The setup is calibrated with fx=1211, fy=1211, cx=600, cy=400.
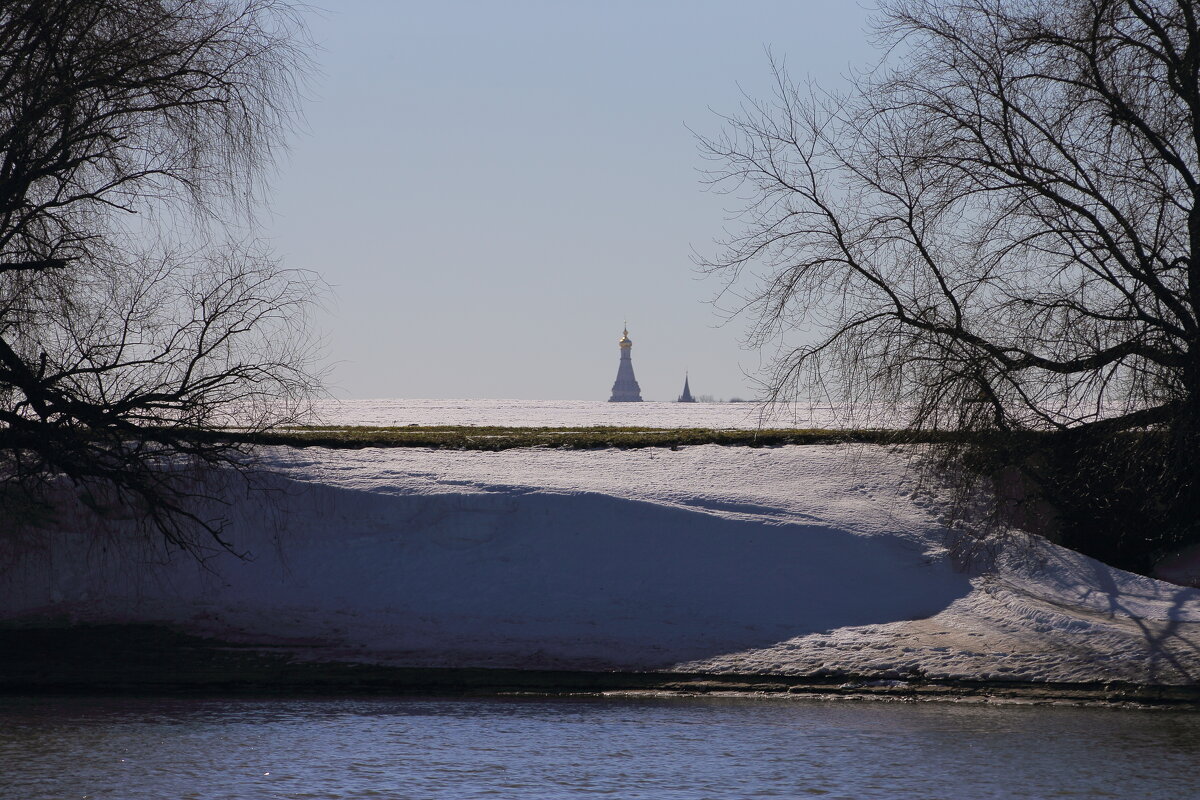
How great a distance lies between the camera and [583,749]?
940 cm

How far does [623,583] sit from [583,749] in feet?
15.2

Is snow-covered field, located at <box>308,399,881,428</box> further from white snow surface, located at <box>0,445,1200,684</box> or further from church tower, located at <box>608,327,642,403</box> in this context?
church tower, located at <box>608,327,642,403</box>

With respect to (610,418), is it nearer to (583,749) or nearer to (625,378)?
(583,749)

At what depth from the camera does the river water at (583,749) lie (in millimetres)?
8352

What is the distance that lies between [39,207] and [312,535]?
4861mm

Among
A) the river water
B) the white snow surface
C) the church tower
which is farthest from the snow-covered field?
the church tower

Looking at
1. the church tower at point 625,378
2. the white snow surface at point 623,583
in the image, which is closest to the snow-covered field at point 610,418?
the white snow surface at point 623,583

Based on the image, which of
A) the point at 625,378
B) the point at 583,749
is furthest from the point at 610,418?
the point at 625,378

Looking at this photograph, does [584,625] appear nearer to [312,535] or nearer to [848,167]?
[312,535]

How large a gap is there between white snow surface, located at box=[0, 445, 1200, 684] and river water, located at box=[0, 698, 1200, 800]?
3.87 feet

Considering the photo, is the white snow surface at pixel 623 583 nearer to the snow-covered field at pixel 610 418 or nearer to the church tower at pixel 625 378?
the snow-covered field at pixel 610 418

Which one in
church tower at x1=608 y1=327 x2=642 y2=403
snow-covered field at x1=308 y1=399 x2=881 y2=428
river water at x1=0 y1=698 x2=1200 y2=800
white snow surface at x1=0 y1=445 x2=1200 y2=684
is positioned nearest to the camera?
river water at x1=0 y1=698 x2=1200 y2=800

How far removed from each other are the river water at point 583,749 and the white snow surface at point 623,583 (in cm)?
118

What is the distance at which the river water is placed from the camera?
835 cm
